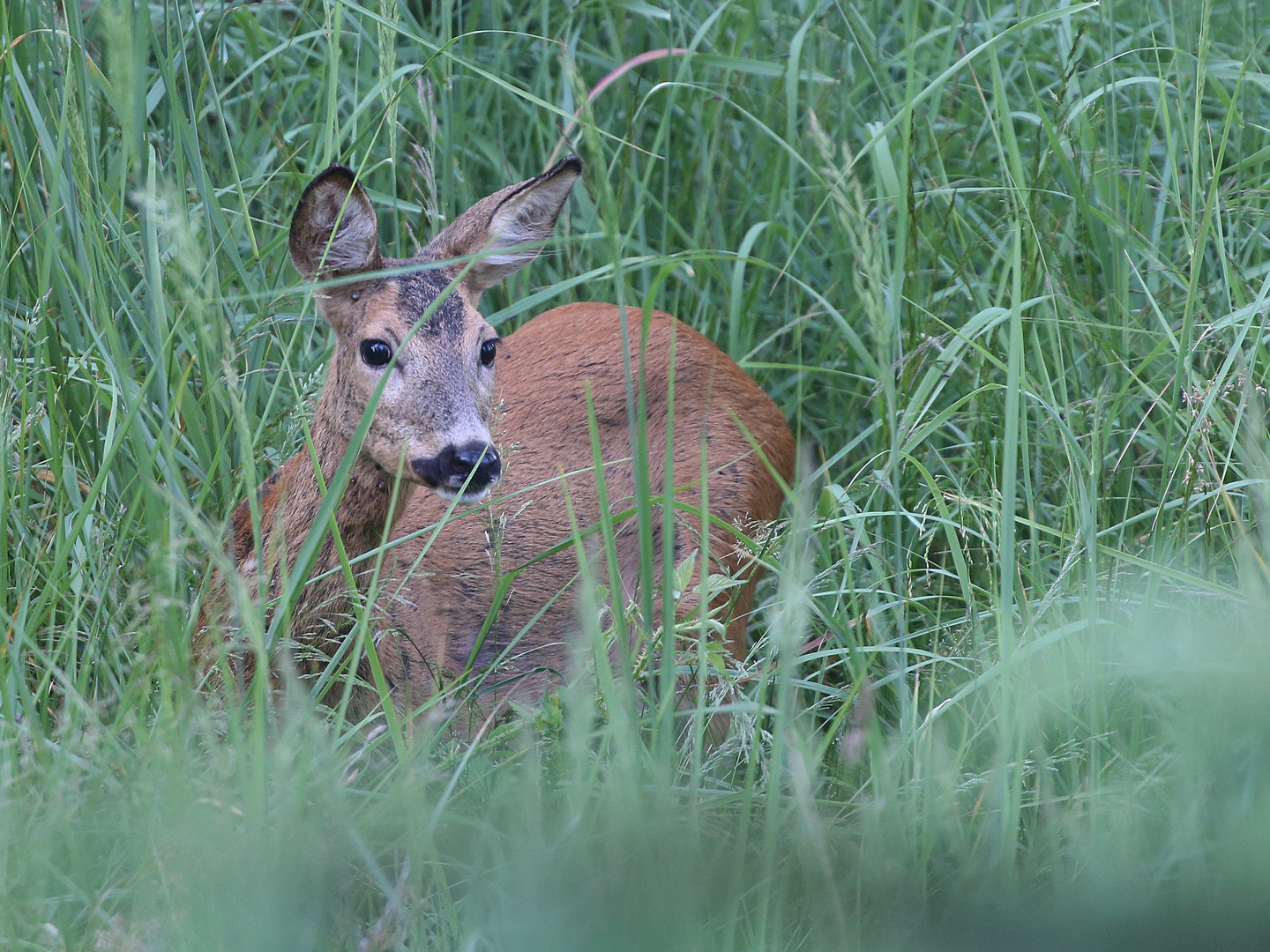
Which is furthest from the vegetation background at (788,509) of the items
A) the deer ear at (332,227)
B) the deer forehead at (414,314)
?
the deer forehead at (414,314)

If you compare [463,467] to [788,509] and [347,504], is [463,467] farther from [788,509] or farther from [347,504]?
[788,509]

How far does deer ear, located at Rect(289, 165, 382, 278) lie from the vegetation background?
0.12 m

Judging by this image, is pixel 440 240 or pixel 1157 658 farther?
pixel 440 240

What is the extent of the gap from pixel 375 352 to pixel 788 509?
981mm

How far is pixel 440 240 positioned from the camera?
9.86ft

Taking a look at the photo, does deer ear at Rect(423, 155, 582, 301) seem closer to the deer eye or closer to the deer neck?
the deer eye

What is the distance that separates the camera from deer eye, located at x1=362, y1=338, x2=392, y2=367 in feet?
9.02

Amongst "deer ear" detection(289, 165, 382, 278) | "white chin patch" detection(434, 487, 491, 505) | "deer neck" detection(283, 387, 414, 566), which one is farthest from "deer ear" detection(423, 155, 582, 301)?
"white chin patch" detection(434, 487, 491, 505)

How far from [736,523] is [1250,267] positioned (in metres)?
1.52

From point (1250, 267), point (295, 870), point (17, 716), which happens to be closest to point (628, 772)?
point (295, 870)

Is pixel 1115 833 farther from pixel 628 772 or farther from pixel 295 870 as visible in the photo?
pixel 295 870

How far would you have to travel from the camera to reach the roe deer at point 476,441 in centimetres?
261

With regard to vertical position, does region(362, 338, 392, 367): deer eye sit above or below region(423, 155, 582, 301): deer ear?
below

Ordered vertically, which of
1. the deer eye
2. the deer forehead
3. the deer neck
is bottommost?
the deer neck
